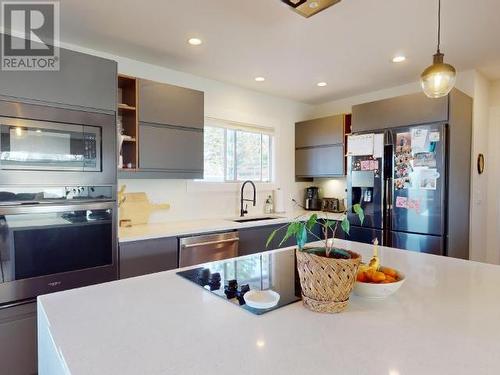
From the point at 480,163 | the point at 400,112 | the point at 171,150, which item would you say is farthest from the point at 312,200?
the point at 171,150

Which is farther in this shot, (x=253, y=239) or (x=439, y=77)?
(x=253, y=239)

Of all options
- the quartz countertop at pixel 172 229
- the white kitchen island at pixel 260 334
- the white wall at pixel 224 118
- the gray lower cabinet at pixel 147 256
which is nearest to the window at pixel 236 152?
the white wall at pixel 224 118

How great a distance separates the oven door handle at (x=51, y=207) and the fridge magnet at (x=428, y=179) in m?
2.74

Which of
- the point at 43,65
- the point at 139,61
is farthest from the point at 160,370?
the point at 139,61

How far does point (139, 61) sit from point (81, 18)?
2.60 ft

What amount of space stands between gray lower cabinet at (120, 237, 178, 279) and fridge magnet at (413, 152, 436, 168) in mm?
2388

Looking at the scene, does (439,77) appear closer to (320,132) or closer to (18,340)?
Answer: (320,132)

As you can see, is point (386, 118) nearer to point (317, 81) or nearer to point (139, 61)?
point (317, 81)

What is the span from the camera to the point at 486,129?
3.64 metres

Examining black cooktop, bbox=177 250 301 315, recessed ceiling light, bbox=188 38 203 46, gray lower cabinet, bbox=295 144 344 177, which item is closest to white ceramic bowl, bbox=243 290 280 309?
black cooktop, bbox=177 250 301 315

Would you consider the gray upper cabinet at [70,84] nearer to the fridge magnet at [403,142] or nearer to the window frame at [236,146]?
the window frame at [236,146]

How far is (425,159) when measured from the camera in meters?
2.97

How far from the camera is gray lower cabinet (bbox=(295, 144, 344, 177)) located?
3.94 meters

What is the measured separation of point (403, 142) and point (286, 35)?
160 centimetres
